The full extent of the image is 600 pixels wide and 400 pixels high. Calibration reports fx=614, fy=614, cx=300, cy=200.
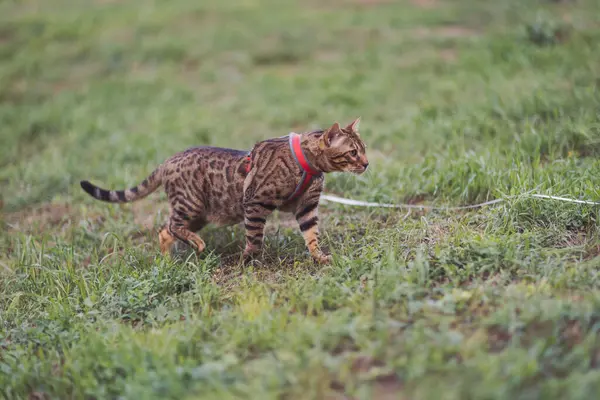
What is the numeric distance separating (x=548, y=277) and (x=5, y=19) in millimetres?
12955

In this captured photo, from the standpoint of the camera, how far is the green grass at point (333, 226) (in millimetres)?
3047

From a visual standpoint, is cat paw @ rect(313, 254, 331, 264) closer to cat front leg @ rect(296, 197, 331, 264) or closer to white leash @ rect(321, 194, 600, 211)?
cat front leg @ rect(296, 197, 331, 264)

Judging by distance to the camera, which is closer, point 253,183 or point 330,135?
point 330,135

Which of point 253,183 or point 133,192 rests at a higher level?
point 253,183

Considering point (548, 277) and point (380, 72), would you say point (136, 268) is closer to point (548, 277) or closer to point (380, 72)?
point (548, 277)

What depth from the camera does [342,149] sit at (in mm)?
4344

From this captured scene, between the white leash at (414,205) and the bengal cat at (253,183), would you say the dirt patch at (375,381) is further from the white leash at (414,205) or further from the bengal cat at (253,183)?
the white leash at (414,205)

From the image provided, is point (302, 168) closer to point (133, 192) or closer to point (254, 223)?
point (254, 223)

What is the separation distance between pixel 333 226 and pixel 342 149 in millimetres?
940

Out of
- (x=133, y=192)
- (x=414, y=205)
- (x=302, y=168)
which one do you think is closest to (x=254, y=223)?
(x=302, y=168)

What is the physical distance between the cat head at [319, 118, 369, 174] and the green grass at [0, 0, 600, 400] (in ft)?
1.92

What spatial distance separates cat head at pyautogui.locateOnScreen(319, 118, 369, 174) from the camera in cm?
434

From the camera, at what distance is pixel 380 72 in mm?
8867

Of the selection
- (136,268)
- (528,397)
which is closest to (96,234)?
(136,268)
